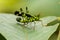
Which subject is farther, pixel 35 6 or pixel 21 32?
pixel 35 6

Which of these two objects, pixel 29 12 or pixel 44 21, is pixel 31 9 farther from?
pixel 44 21

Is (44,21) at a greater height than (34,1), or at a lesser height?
lesser

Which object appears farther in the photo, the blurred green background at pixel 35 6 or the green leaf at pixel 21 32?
the blurred green background at pixel 35 6

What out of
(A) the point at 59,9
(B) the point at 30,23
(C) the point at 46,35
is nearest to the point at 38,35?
(C) the point at 46,35

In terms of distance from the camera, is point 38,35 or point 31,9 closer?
point 38,35

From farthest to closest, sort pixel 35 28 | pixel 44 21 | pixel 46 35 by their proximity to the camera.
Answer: pixel 44 21, pixel 35 28, pixel 46 35

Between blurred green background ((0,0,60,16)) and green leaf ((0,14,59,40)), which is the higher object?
blurred green background ((0,0,60,16))

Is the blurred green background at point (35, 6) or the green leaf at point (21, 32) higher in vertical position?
the blurred green background at point (35, 6)

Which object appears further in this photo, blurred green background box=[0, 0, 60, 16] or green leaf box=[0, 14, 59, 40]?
blurred green background box=[0, 0, 60, 16]
